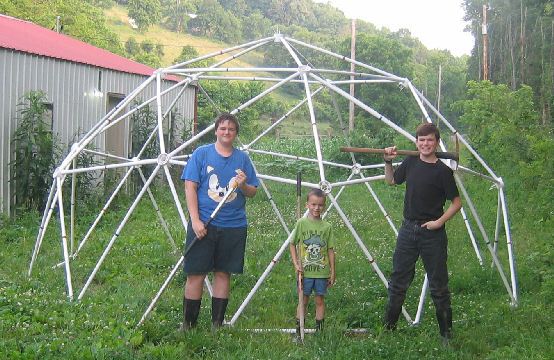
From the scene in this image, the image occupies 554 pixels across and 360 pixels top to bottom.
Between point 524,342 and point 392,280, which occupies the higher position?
point 392,280

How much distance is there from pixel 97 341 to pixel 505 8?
27700 mm

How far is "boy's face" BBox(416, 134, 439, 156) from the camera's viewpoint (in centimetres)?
516

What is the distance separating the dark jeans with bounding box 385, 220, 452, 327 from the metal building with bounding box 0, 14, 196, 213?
268 inches

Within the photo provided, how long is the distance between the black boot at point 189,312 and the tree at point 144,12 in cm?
6821

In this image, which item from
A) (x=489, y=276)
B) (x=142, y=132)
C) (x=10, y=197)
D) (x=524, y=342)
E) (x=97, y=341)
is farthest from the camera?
(x=142, y=132)

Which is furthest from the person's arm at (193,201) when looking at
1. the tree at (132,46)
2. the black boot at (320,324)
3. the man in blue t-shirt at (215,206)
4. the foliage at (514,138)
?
the tree at (132,46)

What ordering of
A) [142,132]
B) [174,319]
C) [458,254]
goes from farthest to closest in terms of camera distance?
1. [142,132]
2. [458,254]
3. [174,319]

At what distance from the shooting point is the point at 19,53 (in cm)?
1047

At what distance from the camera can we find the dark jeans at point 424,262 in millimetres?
5215

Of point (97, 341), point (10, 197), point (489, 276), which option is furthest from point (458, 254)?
point (10, 197)

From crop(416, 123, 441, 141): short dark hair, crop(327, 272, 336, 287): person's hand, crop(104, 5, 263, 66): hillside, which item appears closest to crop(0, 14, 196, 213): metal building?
crop(327, 272, 336, 287): person's hand

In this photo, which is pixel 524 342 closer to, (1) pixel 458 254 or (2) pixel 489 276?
(2) pixel 489 276

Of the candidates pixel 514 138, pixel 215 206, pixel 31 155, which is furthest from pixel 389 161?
pixel 514 138

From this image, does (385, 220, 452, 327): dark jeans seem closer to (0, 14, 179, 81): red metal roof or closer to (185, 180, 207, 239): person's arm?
(185, 180, 207, 239): person's arm
